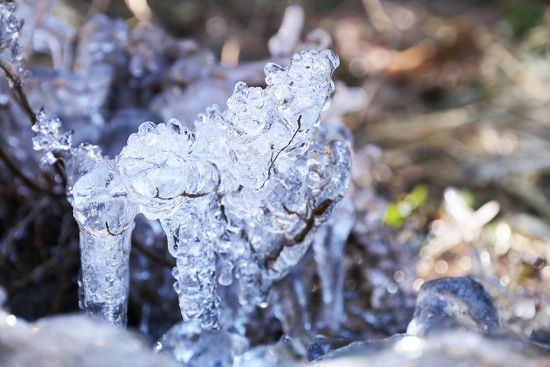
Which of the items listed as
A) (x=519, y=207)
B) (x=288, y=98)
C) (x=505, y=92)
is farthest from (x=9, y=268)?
(x=505, y=92)

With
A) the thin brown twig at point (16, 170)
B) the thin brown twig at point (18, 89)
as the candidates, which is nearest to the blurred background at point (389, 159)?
the thin brown twig at point (16, 170)

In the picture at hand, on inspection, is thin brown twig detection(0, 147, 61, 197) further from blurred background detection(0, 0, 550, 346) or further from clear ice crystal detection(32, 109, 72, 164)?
clear ice crystal detection(32, 109, 72, 164)

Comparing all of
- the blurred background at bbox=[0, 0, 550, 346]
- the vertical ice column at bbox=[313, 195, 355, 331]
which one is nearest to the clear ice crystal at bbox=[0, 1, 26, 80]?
the blurred background at bbox=[0, 0, 550, 346]

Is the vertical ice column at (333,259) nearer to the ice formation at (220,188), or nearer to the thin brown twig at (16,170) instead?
the ice formation at (220,188)

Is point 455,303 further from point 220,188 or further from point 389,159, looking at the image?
point 389,159

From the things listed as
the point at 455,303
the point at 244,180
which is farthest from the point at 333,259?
the point at 244,180
